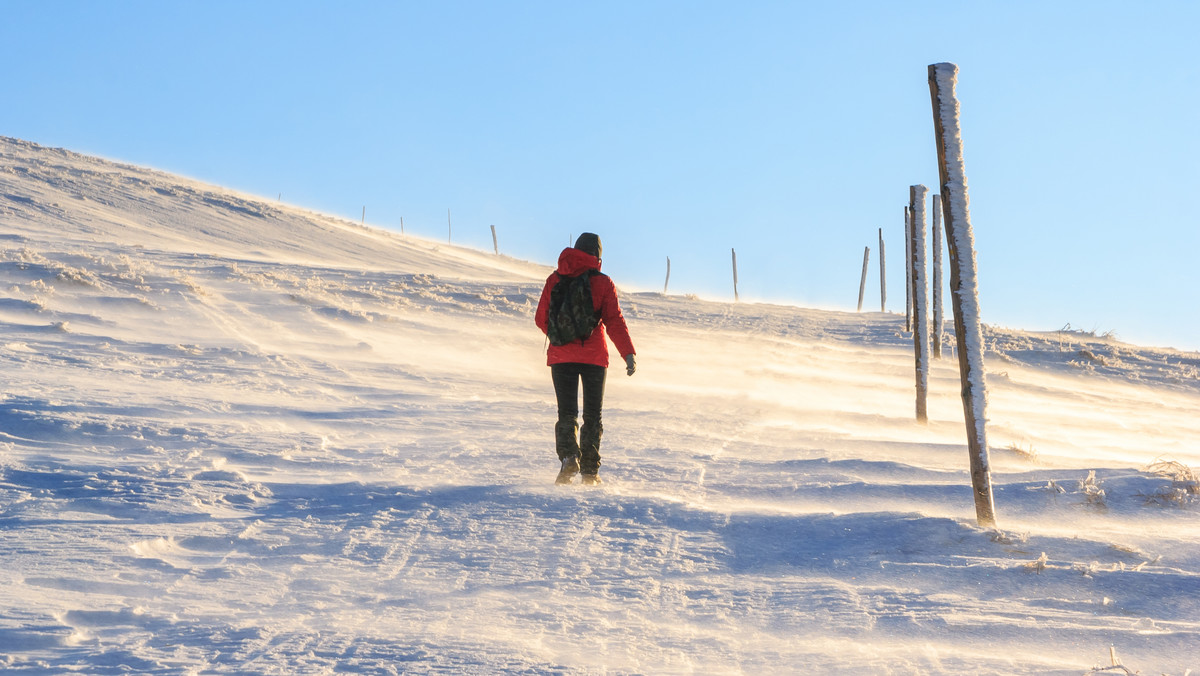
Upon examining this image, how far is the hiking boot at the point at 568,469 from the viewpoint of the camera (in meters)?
6.01

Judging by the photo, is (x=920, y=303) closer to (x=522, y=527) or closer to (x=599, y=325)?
(x=599, y=325)

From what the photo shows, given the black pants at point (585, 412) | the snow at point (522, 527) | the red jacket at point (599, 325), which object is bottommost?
the snow at point (522, 527)

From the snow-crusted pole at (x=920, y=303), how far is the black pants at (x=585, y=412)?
542 centimetres

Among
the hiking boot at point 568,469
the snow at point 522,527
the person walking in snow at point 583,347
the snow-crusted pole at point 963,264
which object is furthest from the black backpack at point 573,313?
the snow-crusted pole at point 963,264

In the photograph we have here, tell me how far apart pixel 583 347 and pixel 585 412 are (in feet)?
1.43

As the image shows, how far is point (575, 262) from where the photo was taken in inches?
235

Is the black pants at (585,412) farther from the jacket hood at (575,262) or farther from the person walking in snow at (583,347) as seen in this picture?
the jacket hood at (575,262)

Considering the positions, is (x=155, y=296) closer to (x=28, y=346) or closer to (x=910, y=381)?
(x=28, y=346)

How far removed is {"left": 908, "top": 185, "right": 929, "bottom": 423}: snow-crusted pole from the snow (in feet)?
1.44

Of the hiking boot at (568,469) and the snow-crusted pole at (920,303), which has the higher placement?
the snow-crusted pole at (920,303)

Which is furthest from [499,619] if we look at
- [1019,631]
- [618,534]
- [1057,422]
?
[1057,422]

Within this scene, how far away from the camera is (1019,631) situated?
3.61 metres

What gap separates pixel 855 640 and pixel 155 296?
14.4m

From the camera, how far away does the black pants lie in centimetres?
599
